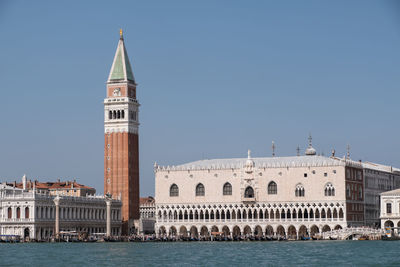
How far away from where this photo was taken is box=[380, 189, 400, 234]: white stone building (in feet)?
382

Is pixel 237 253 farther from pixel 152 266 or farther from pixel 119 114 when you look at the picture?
pixel 119 114

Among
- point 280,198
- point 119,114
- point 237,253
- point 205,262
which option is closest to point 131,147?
point 119,114

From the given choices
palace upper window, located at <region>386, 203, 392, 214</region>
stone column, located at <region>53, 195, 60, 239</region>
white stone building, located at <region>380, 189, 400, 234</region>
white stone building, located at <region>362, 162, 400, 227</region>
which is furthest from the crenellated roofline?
stone column, located at <region>53, 195, 60, 239</region>

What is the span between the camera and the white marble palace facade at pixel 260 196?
4500 inches

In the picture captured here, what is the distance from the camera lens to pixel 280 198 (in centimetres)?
11625

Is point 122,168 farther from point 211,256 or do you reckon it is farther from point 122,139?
point 211,256

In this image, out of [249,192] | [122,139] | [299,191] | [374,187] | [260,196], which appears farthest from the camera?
[122,139]

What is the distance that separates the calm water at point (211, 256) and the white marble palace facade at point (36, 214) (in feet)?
78.3

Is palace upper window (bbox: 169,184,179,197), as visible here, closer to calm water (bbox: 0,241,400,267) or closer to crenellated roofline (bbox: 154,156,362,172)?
crenellated roofline (bbox: 154,156,362,172)

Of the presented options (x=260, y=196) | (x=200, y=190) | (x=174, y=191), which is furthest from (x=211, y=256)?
(x=174, y=191)

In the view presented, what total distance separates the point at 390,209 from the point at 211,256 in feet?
142

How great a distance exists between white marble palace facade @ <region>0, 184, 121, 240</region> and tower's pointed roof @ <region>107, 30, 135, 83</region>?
56.5 ft

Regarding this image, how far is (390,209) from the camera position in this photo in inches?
4619

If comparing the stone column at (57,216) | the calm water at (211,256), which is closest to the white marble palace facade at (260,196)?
the stone column at (57,216)
